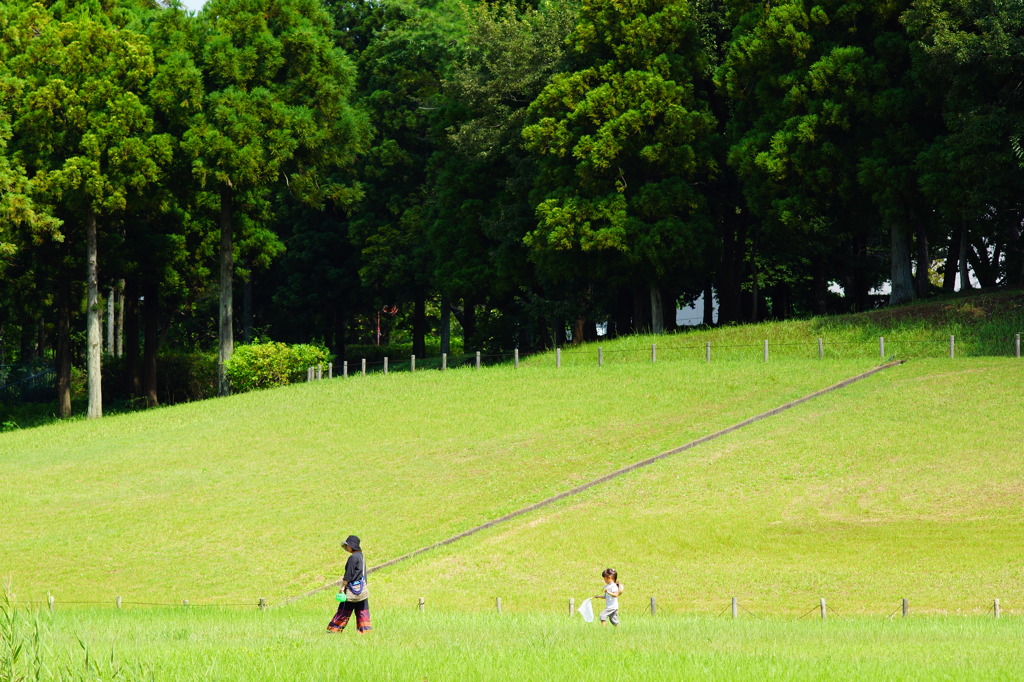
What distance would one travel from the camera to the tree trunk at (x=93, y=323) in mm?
53688

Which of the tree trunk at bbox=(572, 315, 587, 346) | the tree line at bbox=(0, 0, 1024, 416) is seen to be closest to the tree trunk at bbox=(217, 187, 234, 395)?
the tree line at bbox=(0, 0, 1024, 416)

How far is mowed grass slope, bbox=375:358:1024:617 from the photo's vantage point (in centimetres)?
2433

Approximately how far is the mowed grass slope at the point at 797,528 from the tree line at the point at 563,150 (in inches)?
601

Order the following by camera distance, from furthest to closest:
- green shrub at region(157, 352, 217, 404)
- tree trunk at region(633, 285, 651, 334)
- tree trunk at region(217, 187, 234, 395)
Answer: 1. green shrub at region(157, 352, 217, 404)
2. tree trunk at region(633, 285, 651, 334)
3. tree trunk at region(217, 187, 234, 395)

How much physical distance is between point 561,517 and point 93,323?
3122 cm

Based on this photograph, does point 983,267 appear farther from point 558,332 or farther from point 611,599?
point 611,599

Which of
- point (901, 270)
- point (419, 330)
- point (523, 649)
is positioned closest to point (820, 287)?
point (901, 270)

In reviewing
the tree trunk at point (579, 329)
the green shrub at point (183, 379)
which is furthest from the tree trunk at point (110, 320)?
the tree trunk at point (579, 329)

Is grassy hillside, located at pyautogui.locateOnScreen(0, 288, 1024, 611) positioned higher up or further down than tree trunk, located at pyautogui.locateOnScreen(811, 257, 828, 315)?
further down

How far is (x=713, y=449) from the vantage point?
36469mm

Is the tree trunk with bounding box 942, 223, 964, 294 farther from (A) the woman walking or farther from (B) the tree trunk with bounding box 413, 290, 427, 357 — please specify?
(A) the woman walking

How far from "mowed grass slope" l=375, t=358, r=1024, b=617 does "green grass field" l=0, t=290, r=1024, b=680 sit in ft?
0.31

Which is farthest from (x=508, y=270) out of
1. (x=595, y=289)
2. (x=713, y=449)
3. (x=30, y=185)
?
(x=713, y=449)

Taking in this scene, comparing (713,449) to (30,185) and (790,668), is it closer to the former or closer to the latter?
(790,668)
